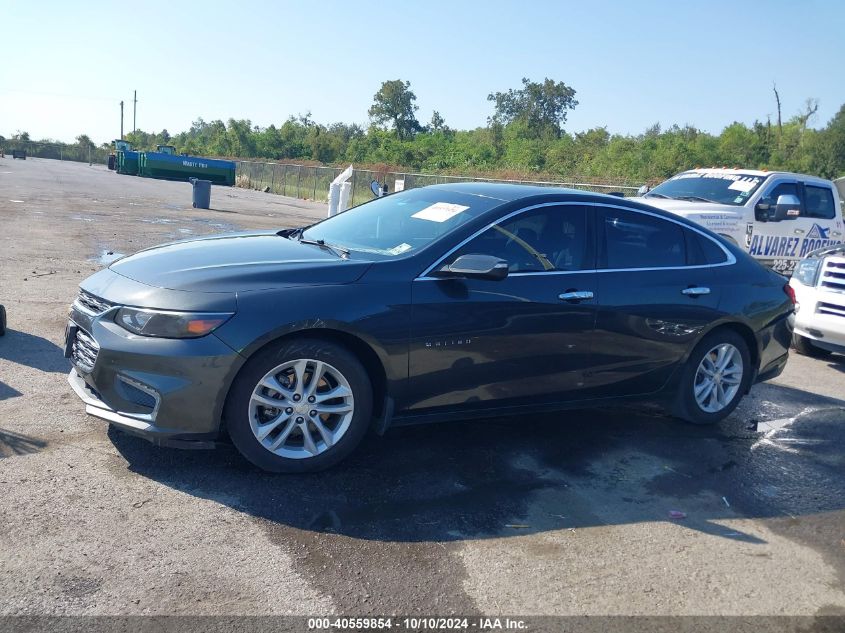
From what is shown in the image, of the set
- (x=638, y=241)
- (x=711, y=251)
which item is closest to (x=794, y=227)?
(x=711, y=251)

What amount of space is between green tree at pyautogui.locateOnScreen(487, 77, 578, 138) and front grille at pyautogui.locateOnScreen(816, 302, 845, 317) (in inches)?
2271

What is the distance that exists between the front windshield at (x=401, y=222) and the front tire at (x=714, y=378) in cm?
206

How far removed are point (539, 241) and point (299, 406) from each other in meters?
1.99

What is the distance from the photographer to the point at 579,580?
3.55 metres

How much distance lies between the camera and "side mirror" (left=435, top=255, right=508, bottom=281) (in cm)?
452

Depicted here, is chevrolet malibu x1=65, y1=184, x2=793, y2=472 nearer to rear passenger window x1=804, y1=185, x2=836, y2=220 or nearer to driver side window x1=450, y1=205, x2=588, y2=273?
driver side window x1=450, y1=205, x2=588, y2=273

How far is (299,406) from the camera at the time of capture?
4.30 m

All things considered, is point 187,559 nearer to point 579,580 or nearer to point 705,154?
point 579,580

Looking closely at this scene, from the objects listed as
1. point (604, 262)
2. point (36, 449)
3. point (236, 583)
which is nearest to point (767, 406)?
point (604, 262)

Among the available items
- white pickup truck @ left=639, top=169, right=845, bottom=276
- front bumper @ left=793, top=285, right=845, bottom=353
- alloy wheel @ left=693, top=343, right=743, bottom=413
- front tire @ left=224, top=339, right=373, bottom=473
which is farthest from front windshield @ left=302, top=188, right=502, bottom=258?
white pickup truck @ left=639, top=169, right=845, bottom=276

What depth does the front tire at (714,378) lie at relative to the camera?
5.83 m

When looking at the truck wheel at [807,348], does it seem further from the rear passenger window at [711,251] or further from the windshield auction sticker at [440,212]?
the windshield auction sticker at [440,212]

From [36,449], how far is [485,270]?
279 centimetres

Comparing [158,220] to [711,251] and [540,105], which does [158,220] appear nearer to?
[711,251]
